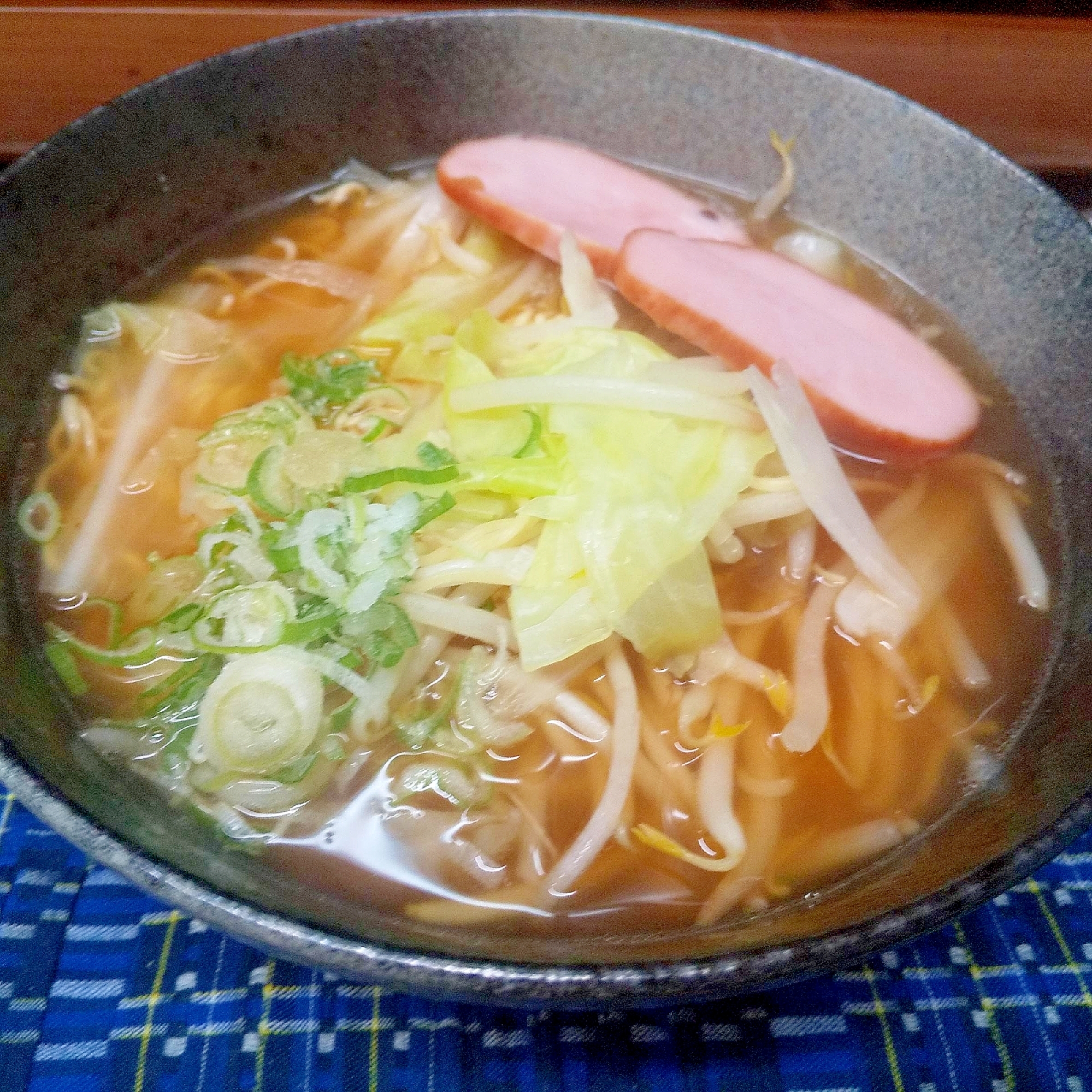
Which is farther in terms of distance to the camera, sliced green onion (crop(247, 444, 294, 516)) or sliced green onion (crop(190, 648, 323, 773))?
sliced green onion (crop(247, 444, 294, 516))

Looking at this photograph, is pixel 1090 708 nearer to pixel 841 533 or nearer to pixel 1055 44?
pixel 841 533

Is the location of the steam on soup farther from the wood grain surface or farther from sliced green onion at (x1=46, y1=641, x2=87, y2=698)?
the wood grain surface

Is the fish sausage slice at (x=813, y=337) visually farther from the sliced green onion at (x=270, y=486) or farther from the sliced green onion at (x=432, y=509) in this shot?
the sliced green onion at (x=270, y=486)

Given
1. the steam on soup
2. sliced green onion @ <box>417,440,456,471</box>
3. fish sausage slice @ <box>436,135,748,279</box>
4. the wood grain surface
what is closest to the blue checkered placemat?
the steam on soup

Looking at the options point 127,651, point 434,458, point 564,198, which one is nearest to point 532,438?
point 434,458

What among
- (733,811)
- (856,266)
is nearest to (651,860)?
(733,811)

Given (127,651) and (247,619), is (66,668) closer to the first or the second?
(127,651)
